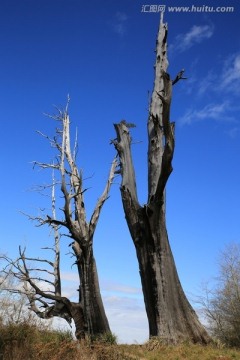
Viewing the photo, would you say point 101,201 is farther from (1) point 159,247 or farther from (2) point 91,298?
(1) point 159,247

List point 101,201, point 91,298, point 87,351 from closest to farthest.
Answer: point 87,351 < point 91,298 < point 101,201

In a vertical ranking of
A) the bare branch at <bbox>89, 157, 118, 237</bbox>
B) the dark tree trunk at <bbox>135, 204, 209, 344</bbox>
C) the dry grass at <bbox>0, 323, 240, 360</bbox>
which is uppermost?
the bare branch at <bbox>89, 157, 118, 237</bbox>

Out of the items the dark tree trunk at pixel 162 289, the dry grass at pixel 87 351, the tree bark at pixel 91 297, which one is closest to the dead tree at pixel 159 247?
the dark tree trunk at pixel 162 289

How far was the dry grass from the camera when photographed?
8273 mm

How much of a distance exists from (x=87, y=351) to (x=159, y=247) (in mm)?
3328

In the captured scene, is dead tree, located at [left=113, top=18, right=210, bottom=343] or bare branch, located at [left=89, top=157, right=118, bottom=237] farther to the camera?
bare branch, located at [left=89, top=157, right=118, bottom=237]

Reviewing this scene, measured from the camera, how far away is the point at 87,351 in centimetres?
849

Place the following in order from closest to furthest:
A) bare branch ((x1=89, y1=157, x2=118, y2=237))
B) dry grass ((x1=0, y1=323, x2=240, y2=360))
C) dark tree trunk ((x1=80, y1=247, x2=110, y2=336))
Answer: dry grass ((x1=0, y1=323, x2=240, y2=360)) < dark tree trunk ((x1=80, y1=247, x2=110, y2=336)) < bare branch ((x1=89, y1=157, x2=118, y2=237))

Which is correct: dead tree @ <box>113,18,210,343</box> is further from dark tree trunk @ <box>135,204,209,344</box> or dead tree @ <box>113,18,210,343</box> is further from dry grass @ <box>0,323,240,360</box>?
dry grass @ <box>0,323,240,360</box>

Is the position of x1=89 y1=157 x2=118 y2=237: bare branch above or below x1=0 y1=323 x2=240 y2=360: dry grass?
above

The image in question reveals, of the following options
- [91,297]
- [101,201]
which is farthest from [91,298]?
[101,201]

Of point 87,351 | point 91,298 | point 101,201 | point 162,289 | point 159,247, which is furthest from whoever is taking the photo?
point 101,201

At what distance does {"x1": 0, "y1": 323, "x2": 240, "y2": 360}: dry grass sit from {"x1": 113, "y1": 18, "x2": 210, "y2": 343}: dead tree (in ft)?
1.84

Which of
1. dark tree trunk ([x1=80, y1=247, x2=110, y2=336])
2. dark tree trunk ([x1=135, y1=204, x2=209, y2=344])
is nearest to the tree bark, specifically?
dark tree trunk ([x1=80, y1=247, x2=110, y2=336])
